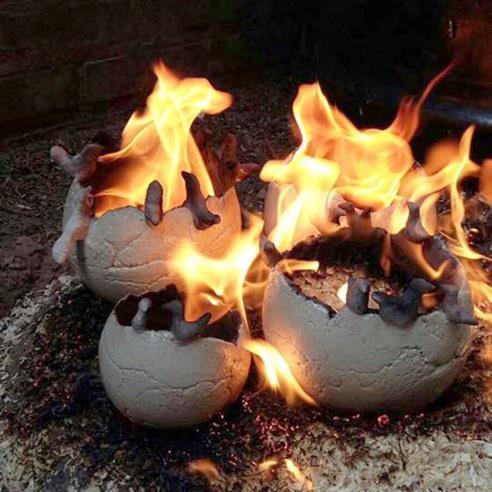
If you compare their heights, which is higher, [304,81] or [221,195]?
[221,195]

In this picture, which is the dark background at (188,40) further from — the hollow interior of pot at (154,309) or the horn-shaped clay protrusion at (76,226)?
the hollow interior of pot at (154,309)

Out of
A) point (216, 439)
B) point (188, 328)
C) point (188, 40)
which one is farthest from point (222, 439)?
point (188, 40)

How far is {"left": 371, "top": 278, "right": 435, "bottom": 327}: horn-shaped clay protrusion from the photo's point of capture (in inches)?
67.2

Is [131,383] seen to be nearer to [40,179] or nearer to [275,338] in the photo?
[275,338]

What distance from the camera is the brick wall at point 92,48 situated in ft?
11.9

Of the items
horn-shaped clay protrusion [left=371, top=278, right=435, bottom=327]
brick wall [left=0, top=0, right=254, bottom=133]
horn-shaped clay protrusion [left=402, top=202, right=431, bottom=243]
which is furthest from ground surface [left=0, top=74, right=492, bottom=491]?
brick wall [left=0, top=0, right=254, bottom=133]

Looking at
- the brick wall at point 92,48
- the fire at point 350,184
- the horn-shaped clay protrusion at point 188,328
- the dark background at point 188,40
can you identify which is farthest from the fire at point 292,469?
the brick wall at point 92,48

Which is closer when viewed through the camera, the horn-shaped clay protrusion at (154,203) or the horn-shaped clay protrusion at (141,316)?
the horn-shaped clay protrusion at (141,316)

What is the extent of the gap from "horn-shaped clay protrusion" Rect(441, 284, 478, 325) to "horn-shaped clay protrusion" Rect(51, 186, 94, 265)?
0.95 metres

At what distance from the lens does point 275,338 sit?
1.89 meters

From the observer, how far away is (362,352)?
175 centimetres

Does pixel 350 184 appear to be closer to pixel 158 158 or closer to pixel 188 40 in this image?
pixel 158 158

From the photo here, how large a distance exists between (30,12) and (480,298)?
2423 millimetres

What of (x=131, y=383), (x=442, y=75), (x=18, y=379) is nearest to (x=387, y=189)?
(x=131, y=383)
